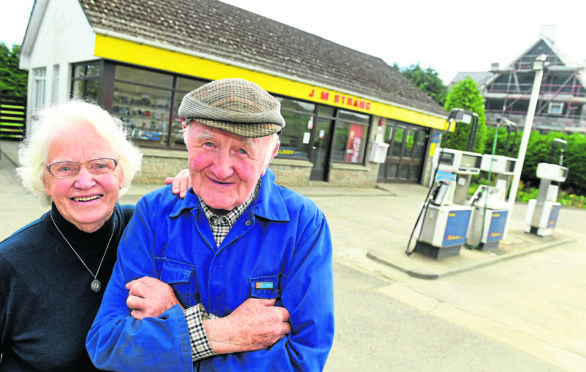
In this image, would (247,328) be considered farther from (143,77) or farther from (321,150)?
(321,150)

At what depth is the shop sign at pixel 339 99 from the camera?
12.9 metres

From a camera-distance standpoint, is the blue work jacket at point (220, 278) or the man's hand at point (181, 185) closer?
the blue work jacket at point (220, 278)

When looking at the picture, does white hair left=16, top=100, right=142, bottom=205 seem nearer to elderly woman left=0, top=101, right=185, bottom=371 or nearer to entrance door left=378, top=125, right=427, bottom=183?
elderly woman left=0, top=101, right=185, bottom=371

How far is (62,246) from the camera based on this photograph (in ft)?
5.24

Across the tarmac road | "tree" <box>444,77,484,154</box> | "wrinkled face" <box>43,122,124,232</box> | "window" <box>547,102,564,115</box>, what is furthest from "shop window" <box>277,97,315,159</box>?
"window" <box>547,102,564,115</box>

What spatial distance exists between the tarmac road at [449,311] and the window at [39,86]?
657 centimetres

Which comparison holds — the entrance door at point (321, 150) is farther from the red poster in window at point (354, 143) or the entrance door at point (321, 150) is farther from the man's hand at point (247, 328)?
the man's hand at point (247, 328)

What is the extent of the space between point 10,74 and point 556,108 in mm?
40000

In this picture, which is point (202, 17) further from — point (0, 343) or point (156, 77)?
point (0, 343)

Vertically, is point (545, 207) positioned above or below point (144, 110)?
below

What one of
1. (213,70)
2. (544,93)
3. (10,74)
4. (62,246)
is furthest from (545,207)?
(544,93)

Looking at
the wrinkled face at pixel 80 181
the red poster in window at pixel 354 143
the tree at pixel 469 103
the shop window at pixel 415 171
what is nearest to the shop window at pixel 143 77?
the red poster in window at pixel 354 143

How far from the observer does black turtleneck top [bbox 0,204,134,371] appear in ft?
4.84

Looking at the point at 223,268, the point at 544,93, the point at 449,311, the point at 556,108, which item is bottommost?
the point at 449,311
